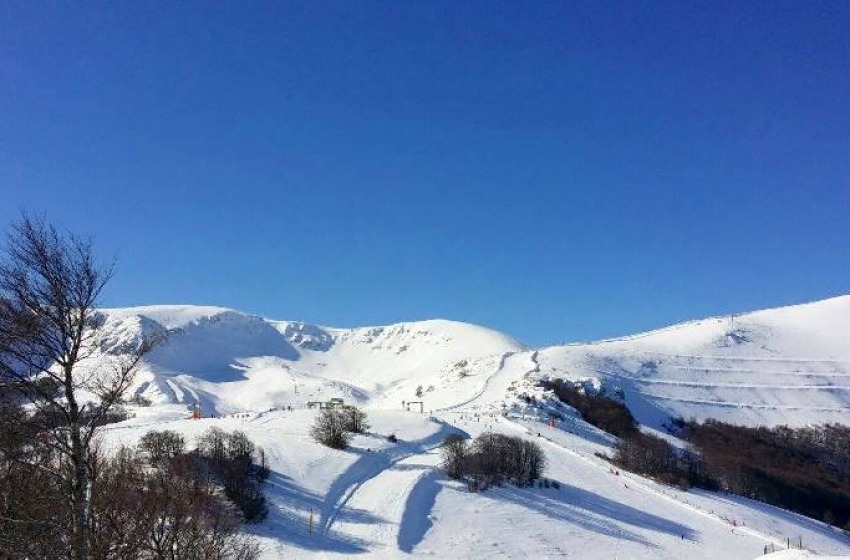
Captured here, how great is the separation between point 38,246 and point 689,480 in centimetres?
5580

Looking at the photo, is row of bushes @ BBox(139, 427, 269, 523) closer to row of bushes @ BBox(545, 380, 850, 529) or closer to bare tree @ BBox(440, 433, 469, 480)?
bare tree @ BBox(440, 433, 469, 480)

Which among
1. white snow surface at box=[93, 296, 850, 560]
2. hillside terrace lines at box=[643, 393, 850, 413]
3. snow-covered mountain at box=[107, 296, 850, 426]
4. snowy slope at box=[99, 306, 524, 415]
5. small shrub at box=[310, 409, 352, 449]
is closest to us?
white snow surface at box=[93, 296, 850, 560]

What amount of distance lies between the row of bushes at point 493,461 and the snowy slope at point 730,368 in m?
59.0

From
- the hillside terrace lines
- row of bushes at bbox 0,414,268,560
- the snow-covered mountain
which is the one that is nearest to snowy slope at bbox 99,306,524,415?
the snow-covered mountain

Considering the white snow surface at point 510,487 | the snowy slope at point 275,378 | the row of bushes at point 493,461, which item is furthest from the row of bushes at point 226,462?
the snowy slope at point 275,378

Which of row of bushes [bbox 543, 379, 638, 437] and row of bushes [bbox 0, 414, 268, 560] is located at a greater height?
A: row of bushes [bbox 543, 379, 638, 437]

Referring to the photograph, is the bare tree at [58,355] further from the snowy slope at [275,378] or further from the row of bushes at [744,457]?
the snowy slope at [275,378]

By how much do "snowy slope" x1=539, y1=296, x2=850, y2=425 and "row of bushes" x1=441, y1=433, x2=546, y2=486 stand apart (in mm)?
58989

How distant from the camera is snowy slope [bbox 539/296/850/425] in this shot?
363ft

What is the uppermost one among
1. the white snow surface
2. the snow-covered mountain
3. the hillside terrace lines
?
the snow-covered mountain

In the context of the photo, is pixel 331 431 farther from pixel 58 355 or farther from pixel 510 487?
pixel 58 355

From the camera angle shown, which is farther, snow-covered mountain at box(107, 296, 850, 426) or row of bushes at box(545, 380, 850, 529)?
snow-covered mountain at box(107, 296, 850, 426)

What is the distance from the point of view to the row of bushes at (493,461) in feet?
134

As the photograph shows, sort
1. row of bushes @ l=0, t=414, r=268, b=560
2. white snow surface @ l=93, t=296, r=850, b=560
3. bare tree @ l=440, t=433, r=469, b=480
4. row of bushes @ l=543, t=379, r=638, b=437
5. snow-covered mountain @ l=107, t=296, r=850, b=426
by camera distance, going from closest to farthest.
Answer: row of bushes @ l=0, t=414, r=268, b=560
white snow surface @ l=93, t=296, r=850, b=560
bare tree @ l=440, t=433, r=469, b=480
row of bushes @ l=543, t=379, r=638, b=437
snow-covered mountain @ l=107, t=296, r=850, b=426
